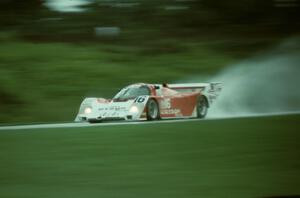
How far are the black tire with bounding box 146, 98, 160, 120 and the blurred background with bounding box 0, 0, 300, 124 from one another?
4.51 meters

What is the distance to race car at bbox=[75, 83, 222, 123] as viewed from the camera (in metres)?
13.7

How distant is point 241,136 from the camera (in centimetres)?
1162

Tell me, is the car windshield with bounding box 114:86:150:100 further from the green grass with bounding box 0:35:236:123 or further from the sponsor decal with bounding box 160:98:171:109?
the green grass with bounding box 0:35:236:123

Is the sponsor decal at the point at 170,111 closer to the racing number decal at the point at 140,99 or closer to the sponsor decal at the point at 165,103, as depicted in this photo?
the sponsor decal at the point at 165,103

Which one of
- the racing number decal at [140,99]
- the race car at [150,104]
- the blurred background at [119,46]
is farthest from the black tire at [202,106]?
the blurred background at [119,46]

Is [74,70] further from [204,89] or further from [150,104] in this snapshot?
[150,104]

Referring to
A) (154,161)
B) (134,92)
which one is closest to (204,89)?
(134,92)

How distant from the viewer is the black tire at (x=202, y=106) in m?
15.0

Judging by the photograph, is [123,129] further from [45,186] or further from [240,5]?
[240,5]

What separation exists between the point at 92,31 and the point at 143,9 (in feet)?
10.6

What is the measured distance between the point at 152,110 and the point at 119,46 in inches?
568

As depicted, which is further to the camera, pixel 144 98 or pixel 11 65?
pixel 11 65

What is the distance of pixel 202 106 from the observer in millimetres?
15078

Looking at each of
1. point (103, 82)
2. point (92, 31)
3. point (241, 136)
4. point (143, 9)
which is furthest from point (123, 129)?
point (143, 9)
